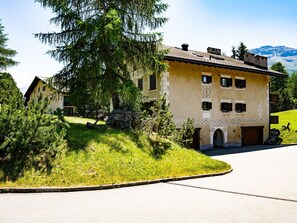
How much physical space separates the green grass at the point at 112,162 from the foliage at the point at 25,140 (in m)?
0.42

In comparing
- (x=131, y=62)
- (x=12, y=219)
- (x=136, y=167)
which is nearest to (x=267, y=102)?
(x=131, y=62)

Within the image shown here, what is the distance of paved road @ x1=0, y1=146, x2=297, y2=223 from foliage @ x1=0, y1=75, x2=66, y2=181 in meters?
1.88

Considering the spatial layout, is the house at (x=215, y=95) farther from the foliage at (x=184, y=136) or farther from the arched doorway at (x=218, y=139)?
the foliage at (x=184, y=136)

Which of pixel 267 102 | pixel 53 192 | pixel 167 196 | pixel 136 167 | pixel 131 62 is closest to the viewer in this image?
pixel 167 196

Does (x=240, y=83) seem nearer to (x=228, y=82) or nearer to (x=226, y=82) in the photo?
(x=228, y=82)

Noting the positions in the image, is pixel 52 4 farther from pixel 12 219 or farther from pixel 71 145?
pixel 12 219

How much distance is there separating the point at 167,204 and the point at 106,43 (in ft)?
32.7

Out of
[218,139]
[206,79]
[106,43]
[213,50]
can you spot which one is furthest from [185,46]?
[106,43]

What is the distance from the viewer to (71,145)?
12.3m

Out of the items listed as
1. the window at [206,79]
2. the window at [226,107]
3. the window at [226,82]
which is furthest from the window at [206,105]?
the window at [226,82]

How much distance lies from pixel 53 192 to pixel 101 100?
7.28 metres

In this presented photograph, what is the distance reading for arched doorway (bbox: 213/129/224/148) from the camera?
27594 mm

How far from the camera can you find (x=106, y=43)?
15.0 metres

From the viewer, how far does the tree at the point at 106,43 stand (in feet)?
48.8
